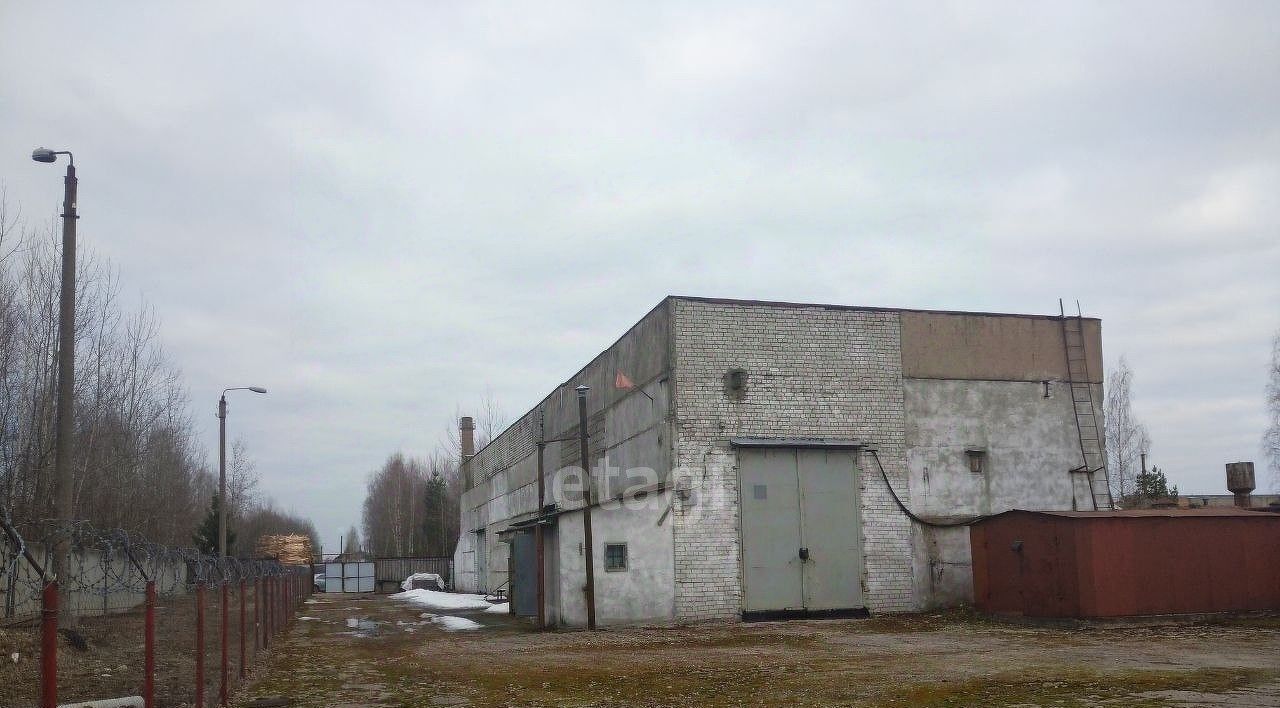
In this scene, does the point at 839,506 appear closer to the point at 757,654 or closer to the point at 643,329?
the point at 643,329

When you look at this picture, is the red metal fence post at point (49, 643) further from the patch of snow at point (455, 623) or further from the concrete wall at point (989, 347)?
the concrete wall at point (989, 347)

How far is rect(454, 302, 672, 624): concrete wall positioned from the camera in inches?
835

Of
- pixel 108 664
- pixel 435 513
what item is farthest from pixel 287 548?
pixel 108 664

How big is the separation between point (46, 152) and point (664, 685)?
1037 cm

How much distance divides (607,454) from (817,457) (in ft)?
21.1

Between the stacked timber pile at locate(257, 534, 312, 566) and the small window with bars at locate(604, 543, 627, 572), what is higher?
the small window with bars at locate(604, 543, 627, 572)

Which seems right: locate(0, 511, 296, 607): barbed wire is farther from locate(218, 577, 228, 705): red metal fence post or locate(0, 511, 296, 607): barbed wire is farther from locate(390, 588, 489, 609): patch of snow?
locate(390, 588, 489, 609): patch of snow

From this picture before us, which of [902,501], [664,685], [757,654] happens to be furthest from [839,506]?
[664,685]

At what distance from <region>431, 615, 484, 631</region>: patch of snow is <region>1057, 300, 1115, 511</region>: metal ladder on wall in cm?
1399

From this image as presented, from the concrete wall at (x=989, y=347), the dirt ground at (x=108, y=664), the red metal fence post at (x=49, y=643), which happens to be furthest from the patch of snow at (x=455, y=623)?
the red metal fence post at (x=49, y=643)

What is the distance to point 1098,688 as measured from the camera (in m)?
10.6

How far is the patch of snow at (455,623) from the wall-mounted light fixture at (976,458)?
37.8 feet

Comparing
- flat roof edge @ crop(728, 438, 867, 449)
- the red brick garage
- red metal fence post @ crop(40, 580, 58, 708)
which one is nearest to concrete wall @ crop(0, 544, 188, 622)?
red metal fence post @ crop(40, 580, 58, 708)

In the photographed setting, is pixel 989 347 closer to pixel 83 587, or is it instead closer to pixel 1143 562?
pixel 1143 562
